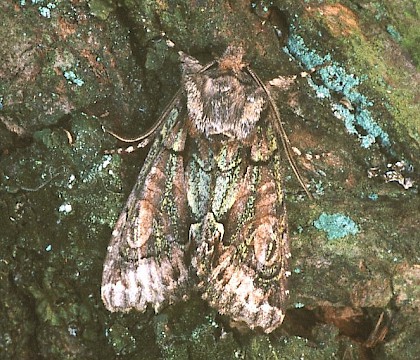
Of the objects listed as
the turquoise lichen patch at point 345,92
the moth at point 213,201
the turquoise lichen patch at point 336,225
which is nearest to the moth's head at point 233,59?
the moth at point 213,201

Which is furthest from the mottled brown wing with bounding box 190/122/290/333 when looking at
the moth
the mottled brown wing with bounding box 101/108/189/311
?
the mottled brown wing with bounding box 101/108/189/311


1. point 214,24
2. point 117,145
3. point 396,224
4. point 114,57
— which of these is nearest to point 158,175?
point 117,145

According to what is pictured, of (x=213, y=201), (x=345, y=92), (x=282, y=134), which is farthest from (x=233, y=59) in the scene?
(x=213, y=201)

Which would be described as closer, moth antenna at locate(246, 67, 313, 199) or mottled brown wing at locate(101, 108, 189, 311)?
mottled brown wing at locate(101, 108, 189, 311)

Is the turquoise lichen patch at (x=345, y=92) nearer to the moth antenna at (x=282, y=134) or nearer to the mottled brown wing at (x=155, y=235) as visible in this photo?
the moth antenna at (x=282, y=134)

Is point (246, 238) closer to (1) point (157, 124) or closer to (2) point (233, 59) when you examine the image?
(1) point (157, 124)

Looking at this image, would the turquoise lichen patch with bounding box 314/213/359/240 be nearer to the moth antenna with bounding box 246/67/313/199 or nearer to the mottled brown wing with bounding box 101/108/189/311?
the moth antenna with bounding box 246/67/313/199
